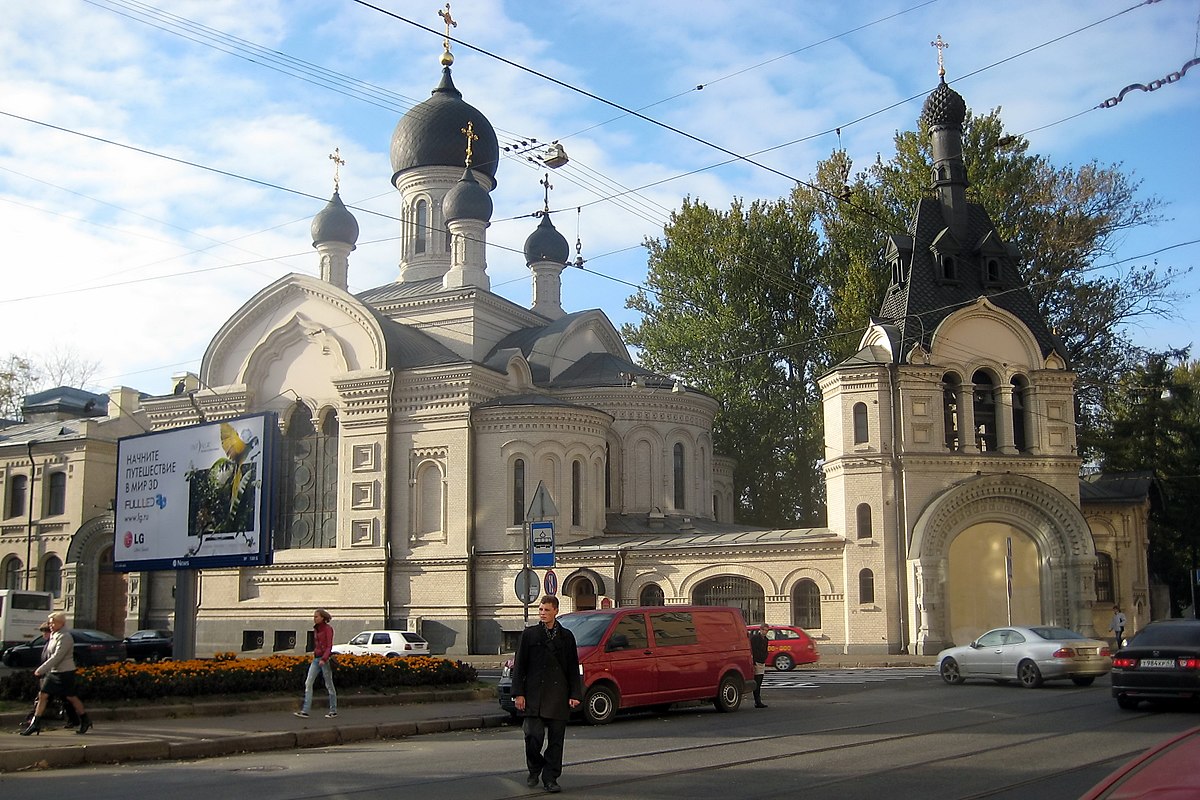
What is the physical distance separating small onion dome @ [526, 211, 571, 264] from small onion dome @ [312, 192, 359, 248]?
23.0ft

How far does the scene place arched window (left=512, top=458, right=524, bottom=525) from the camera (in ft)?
115

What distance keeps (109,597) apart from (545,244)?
20.9m

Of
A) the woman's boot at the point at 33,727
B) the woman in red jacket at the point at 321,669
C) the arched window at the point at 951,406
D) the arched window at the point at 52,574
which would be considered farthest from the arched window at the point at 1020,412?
the arched window at the point at 52,574

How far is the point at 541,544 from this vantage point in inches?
771

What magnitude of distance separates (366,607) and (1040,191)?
27.6 m

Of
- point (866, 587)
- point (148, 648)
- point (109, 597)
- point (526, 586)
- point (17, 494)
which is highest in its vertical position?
point (17, 494)

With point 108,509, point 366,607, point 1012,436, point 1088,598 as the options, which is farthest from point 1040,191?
point 108,509

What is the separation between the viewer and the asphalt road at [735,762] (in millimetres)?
10102

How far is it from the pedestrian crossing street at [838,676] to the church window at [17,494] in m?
30.6

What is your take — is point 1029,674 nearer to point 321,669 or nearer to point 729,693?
point 729,693

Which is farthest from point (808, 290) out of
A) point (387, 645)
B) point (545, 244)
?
point (387, 645)

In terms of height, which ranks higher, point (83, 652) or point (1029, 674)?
point (1029, 674)

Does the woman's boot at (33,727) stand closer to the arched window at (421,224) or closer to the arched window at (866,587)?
the arched window at (866,587)

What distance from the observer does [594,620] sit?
645 inches
